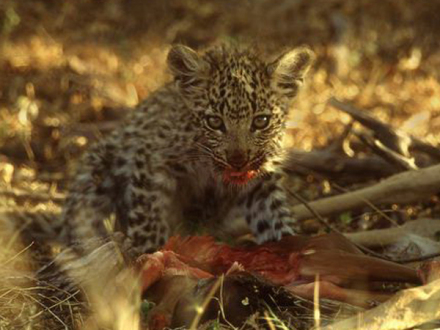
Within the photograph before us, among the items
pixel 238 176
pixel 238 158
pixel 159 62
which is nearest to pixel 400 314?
pixel 238 158

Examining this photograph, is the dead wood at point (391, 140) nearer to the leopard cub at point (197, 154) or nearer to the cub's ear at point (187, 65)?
the leopard cub at point (197, 154)

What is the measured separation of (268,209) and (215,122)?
3.16 feet

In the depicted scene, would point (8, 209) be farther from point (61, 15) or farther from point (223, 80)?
point (61, 15)

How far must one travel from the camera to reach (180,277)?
16.1ft

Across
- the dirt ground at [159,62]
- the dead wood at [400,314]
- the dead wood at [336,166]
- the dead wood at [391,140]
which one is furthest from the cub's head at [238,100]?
the dead wood at [400,314]

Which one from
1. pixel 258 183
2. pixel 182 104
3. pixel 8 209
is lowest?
pixel 8 209

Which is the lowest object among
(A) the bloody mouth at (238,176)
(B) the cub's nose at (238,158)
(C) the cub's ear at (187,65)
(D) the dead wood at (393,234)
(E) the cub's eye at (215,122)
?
(D) the dead wood at (393,234)

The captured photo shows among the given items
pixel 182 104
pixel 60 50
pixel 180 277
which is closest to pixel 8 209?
pixel 182 104

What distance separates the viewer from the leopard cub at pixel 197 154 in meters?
6.38

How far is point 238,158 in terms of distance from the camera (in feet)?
20.3

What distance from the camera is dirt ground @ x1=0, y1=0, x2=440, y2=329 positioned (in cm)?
963

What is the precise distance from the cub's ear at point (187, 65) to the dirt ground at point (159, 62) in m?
2.09

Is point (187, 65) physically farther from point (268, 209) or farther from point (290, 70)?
point (268, 209)

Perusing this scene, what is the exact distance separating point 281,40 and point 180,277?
7804 mm
